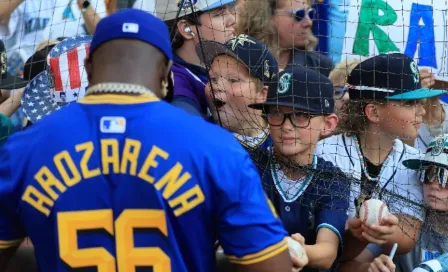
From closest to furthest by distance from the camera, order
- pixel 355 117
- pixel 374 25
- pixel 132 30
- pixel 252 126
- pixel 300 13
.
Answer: pixel 132 30 < pixel 252 126 < pixel 355 117 < pixel 300 13 < pixel 374 25

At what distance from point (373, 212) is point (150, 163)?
1.67 metres

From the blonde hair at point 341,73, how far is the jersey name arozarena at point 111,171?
2879mm

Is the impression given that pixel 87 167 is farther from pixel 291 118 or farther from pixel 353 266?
pixel 353 266

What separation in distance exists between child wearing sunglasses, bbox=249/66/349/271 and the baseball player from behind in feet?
4.77

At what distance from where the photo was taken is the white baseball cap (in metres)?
4.82

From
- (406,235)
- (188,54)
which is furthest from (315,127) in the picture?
(188,54)

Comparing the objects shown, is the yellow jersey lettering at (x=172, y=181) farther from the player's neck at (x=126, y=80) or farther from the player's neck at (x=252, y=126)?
the player's neck at (x=252, y=126)

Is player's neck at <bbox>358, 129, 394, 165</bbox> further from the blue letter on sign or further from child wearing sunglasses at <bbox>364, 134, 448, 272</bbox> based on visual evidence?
the blue letter on sign

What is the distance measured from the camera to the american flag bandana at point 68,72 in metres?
4.68

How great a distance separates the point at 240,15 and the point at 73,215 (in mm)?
2654

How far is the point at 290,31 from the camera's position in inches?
242

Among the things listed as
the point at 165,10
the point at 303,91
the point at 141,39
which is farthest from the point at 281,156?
the point at 141,39

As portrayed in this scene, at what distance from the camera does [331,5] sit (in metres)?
6.37

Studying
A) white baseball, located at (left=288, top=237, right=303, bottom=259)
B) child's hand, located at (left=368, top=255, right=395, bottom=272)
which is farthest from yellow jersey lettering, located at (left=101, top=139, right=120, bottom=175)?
child's hand, located at (left=368, top=255, right=395, bottom=272)
